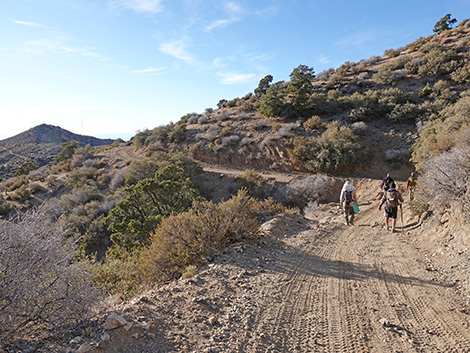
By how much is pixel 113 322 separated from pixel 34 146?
7918cm

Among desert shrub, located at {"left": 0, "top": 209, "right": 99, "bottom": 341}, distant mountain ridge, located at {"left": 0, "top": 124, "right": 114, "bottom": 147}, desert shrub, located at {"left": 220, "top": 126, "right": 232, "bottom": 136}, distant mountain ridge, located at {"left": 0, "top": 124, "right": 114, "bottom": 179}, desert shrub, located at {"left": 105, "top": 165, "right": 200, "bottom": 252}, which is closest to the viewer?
desert shrub, located at {"left": 0, "top": 209, "right": 99, "bottom": 341}

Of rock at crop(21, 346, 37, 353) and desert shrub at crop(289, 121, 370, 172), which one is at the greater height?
desert shrub at crop(289, 121, 370, 172)

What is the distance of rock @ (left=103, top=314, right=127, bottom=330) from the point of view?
309cm

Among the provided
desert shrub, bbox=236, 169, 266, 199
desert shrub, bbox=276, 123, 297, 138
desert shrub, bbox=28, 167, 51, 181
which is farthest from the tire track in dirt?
desert shrub, bbox=28, 167, 51, 181

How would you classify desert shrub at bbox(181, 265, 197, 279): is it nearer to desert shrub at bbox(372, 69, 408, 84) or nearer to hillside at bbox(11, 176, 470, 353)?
hillside at bbox(11, 176, 470, 353)

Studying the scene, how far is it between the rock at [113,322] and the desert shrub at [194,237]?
7.08 ft

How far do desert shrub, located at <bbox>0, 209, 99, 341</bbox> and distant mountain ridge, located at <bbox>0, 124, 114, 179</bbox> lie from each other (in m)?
51.5

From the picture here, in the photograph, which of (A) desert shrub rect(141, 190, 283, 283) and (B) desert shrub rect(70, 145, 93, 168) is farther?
(B) desert shrub rect(70, 145, 93, 168)

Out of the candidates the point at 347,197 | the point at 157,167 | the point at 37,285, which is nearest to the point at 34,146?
the point at 157,167

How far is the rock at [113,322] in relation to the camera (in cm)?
309

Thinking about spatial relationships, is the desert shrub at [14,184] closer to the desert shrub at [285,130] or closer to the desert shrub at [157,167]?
the desert shrub at [157,167]

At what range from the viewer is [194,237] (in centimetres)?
615

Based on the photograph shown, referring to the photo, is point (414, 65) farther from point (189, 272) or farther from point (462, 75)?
point (189, 272)

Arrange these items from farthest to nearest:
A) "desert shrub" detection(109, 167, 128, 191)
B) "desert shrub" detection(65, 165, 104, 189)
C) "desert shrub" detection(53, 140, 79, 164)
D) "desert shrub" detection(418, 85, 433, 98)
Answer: "desert shrub" detection(53, 140, 79, 164) → "desert shrub" detection(65, 165, 104, 189) → "desert shrub" detection(109, 167, 128, 191) → "desert shrub" detection(418, 85, 433, 98)
